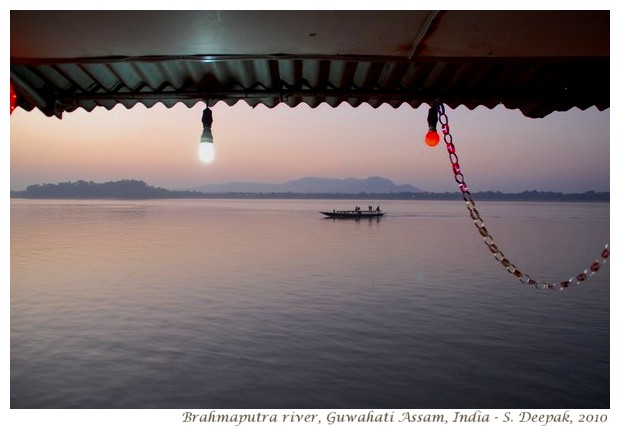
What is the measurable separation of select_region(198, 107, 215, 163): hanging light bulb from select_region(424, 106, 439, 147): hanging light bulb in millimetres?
2755

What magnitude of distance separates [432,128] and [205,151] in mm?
2908

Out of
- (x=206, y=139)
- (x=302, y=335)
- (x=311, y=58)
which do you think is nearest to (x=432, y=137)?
(x=311, y=58)

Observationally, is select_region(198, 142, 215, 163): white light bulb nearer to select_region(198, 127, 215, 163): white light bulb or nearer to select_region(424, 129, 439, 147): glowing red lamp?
select_region(198, 127, 215, 163): white light bulb

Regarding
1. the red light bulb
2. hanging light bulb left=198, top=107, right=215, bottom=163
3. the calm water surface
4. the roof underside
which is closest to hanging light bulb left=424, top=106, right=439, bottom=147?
the red light bulb

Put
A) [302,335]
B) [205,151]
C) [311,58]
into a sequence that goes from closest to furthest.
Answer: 1. [311,58]
2. [205,151]
3. [302,335]

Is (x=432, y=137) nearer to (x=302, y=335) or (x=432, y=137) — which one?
(x=432, y=137)

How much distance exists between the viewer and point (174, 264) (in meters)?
41.2

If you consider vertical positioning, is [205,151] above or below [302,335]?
above

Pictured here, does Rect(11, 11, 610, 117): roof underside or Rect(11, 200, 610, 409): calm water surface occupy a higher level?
Rect(11, 11, 610, 117): roof underside

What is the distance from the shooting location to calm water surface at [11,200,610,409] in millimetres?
13875

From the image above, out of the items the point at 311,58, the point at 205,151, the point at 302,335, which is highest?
the point at 311,58

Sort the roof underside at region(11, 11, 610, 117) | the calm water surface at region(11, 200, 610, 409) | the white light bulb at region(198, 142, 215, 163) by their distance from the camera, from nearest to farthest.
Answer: the roof underside at region(11, 11, 610, 117)
the white light bulb at region(198, 142, 215, 163)
the calm water surface at region(11, 200, 610, 409)

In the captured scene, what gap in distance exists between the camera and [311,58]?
3.98 meters
